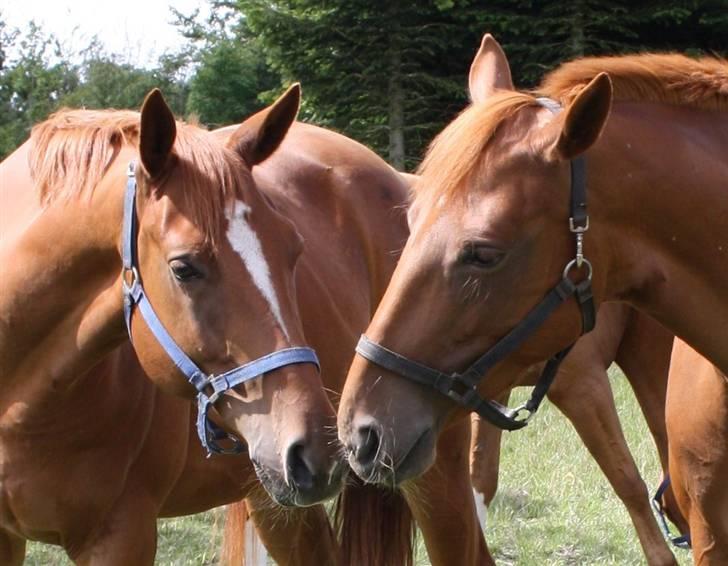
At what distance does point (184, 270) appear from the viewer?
8.13 feet

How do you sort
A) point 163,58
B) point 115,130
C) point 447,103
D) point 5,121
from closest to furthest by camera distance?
point 115,130 < point 447,103 < point 5,121 < point 163,58

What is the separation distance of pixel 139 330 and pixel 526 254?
962 millimetres

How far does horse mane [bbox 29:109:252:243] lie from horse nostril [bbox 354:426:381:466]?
0.61 m

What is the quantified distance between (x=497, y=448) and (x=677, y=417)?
2.46 m

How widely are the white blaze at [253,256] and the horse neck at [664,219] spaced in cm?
76

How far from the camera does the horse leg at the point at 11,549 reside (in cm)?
300

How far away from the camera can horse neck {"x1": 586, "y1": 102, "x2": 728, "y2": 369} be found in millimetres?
2344

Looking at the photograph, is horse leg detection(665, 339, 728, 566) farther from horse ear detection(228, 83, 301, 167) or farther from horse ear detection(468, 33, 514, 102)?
horse ear detection(228, 83, 301, 167)

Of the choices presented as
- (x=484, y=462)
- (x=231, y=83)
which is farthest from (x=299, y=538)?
(x=231, y=83)

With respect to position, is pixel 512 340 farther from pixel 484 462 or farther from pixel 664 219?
pixel 484 462

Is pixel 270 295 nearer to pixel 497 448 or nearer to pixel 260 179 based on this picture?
pixel 260 179

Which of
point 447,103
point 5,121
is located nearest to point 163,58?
point 5,121

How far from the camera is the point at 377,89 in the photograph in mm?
12906

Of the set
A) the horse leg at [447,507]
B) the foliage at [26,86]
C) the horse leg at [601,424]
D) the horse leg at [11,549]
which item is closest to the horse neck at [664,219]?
the horse leg at [447,507]
